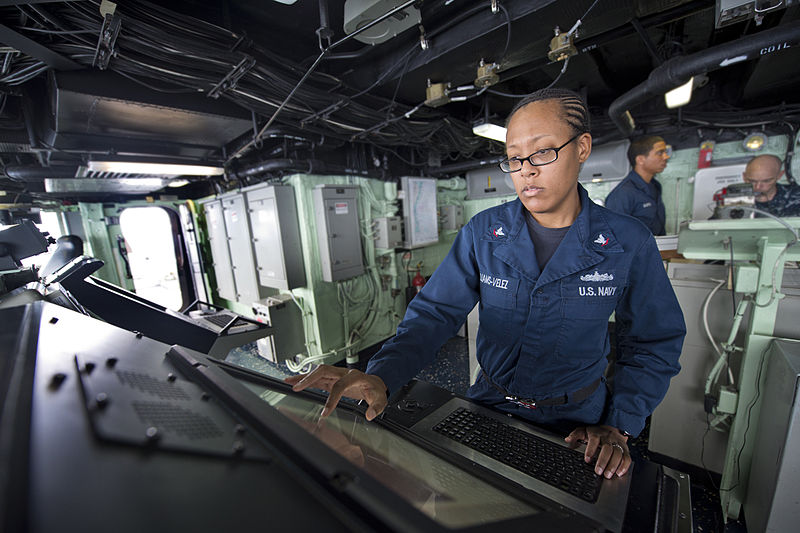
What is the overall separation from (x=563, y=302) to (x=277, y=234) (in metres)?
3.24

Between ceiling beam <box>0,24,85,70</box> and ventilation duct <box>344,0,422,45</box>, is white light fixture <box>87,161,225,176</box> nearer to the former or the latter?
ceiling beam <box>0,24,85,70</box>

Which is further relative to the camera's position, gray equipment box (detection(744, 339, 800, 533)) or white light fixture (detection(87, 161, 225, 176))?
white light fixture (detection(87, 161, 225, 176))

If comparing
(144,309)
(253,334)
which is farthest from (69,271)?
(253,334)

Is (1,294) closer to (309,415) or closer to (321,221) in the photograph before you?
(309,415)

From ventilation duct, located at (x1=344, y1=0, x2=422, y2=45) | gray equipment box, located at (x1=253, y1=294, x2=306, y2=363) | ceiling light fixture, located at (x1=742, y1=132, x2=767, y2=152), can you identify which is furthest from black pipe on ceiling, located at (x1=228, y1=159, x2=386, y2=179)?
ceiling light fixture, located at (x1=742, y1=132, x2=767, y2=152)

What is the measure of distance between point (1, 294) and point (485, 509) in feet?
6.51

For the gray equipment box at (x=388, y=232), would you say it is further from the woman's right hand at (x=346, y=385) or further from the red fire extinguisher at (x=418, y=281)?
the woman's right hand at (x=346, y=385)

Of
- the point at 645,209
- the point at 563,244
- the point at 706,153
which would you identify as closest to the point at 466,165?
the point at 645,209

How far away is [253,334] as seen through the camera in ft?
6.41

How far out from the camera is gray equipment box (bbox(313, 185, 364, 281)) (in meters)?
3.64

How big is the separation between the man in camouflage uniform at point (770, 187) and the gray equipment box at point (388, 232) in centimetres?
370

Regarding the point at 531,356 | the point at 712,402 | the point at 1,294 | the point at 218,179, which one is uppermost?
the point at 218,179

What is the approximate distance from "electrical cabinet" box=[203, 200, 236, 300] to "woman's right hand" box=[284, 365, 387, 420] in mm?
4417

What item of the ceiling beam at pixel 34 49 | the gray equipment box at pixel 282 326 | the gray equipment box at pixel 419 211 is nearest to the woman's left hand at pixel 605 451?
the ceiling beam at pixel 34 49
